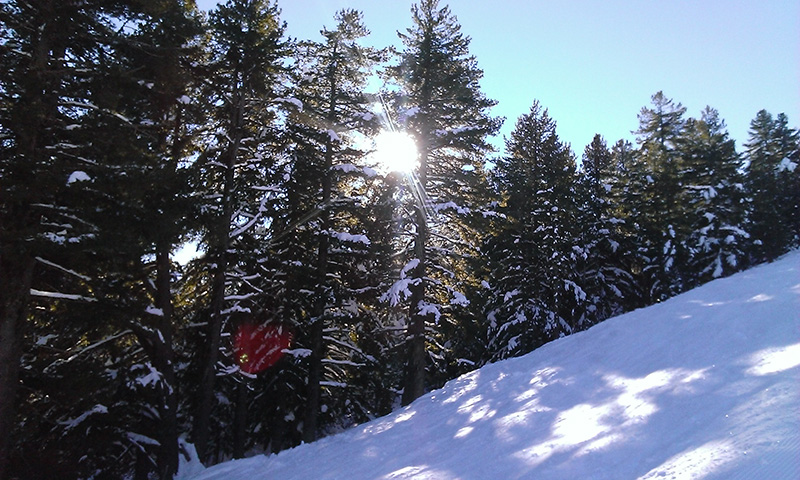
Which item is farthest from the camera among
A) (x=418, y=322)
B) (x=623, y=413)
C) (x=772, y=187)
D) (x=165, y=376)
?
(x=772, y=187)

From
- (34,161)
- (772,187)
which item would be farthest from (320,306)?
(772,187)

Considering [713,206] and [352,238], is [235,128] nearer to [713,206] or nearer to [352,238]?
[352,238]

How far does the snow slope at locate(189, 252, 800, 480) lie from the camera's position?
4410 mm

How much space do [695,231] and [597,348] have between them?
21.6 m

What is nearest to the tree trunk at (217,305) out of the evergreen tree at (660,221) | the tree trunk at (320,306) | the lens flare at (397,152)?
the tree trunk at (320,306)

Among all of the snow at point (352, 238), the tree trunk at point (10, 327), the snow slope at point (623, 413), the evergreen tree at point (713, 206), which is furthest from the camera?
the evergreen tree at point (713, 206)

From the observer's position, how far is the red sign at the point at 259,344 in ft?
59.2

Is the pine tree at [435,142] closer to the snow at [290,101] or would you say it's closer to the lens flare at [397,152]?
the lens flare at [397,152]

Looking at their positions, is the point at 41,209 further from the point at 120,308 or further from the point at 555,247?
the point at 555,247

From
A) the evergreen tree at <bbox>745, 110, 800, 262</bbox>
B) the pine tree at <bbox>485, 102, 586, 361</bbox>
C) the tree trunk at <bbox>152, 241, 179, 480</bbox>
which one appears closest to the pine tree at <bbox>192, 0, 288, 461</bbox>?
the tree trunk at <bbox>152, 241, 179, 480</bbox>

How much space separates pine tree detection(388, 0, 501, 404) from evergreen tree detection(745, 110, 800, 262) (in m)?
21.1

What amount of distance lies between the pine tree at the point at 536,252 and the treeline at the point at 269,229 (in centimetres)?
15

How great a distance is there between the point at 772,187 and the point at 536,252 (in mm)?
19965

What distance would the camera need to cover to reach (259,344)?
19.1m
